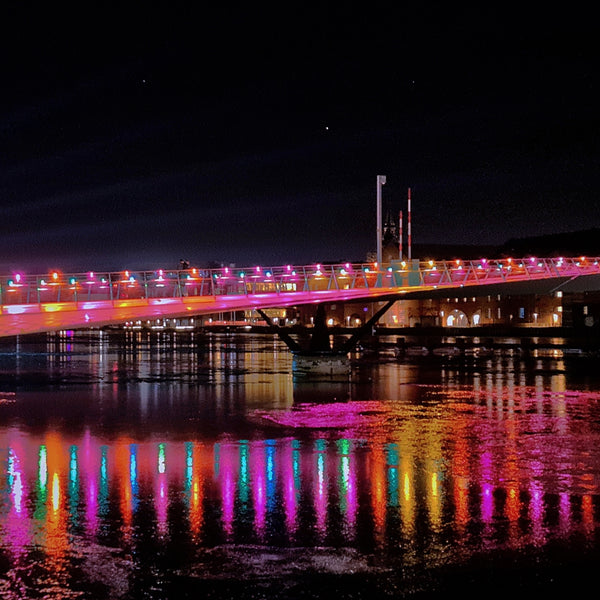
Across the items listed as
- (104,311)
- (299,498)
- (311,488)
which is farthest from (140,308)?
(299,498)

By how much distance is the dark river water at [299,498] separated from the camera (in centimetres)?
982

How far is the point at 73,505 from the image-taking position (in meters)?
13.5

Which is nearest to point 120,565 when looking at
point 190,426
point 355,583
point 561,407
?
point 355,583

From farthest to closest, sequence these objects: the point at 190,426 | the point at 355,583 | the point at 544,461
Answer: the point at 190,426, the point at 544,461, the point at 355,583

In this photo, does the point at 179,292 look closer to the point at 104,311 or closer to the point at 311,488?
the point at 104,311

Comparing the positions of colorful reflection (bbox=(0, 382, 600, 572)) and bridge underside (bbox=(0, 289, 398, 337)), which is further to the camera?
bridge underside (bbox=(0, 289, 398, 337))

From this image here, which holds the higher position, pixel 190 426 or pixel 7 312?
pixel 7 312

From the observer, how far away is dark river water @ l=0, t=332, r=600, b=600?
9.82 metres

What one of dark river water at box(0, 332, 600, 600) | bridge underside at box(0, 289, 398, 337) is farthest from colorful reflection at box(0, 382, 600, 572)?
bridge underside at box(0, 289, 398, 337)

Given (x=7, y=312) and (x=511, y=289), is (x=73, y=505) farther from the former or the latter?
(x=511, y=289)

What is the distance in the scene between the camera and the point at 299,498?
552 inches

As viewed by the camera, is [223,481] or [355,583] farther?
[223,481]

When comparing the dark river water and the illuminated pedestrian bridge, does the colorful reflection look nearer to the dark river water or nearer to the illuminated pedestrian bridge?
the dark river water

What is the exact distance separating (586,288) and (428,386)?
87.3 ft
